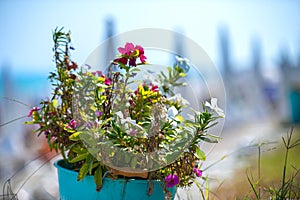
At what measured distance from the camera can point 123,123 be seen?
972 millimetres

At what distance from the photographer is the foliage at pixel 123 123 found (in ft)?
3.15

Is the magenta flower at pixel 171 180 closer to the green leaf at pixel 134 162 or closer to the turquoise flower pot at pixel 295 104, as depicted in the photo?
the green leaf at pixel 134 162

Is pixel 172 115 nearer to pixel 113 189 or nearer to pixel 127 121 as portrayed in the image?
pixel 127 121

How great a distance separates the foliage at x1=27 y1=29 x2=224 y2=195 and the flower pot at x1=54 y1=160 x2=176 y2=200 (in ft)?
0.10

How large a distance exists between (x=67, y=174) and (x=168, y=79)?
46 centimetres

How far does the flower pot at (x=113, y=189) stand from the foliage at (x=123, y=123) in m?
0.03

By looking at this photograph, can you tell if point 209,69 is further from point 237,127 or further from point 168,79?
point 237,127

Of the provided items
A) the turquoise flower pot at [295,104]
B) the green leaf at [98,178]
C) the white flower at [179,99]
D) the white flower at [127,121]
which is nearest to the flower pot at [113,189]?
the green leaf at [98,178]

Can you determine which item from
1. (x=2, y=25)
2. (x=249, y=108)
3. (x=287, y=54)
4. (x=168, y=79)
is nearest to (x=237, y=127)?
(x=249, y=108)

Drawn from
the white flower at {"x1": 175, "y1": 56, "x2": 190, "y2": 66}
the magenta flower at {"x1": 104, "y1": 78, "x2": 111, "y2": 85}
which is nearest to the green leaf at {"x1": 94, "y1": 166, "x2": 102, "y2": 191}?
the magenta flower at {"x1": 104, "y1": 78, "x2": 111, "y2": 85}

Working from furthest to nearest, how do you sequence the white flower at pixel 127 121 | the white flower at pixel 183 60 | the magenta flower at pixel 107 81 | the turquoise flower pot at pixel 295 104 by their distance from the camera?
1. the turquoise flower pot at pixel 295 104
2. the white flower at pixel 183 60
3. the magenta flower at pixel 107 81
4. the white flower at pixel 127 121

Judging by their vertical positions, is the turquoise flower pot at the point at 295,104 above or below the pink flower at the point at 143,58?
below

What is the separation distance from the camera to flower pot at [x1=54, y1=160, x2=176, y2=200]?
0.96 meters

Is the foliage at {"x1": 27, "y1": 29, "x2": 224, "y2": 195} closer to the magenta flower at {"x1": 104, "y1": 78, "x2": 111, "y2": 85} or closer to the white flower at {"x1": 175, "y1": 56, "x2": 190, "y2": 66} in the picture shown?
the magenta flower at {"x1": 104, "y1": 78, "x2": 111, "y2": 85}
